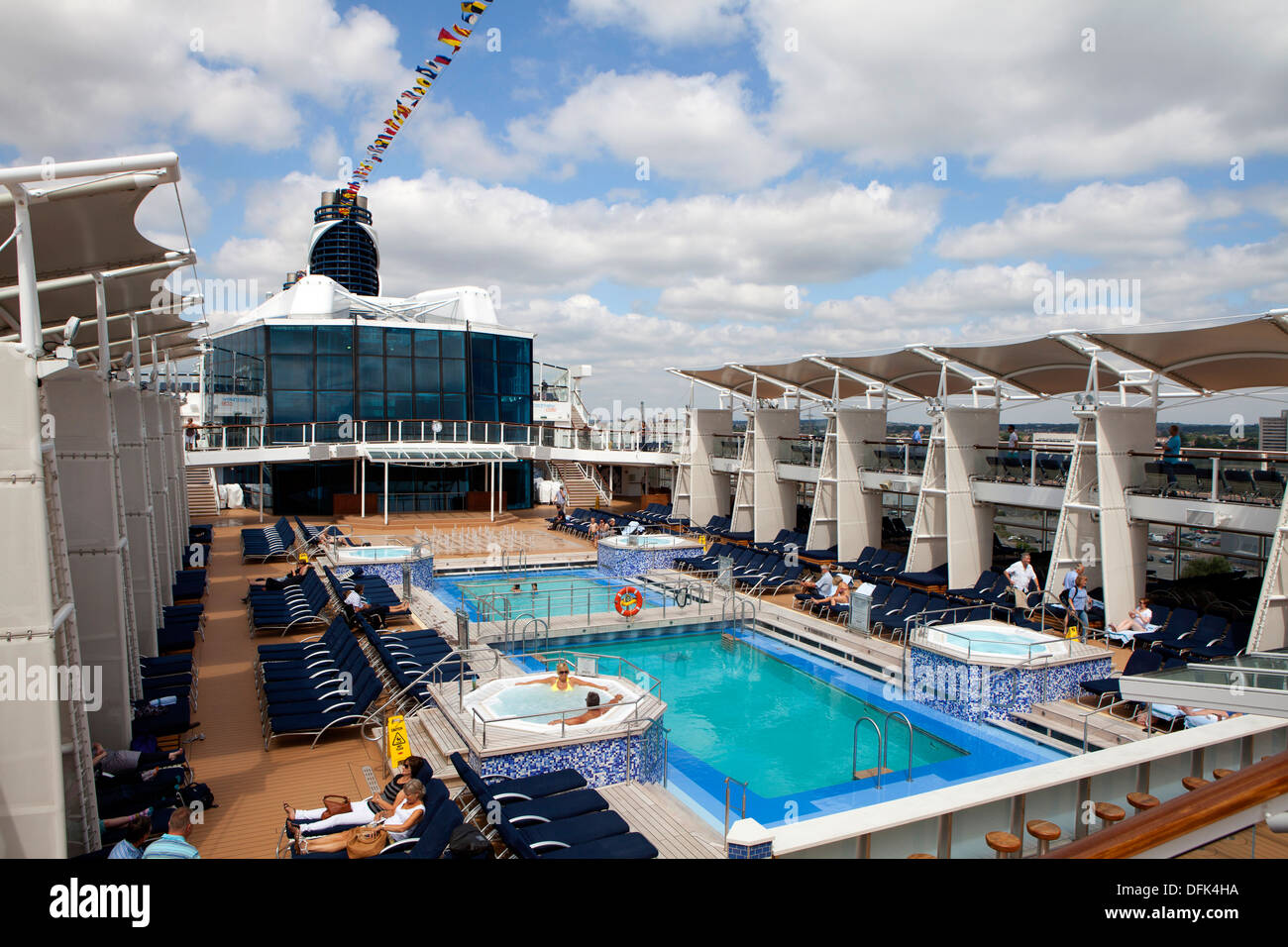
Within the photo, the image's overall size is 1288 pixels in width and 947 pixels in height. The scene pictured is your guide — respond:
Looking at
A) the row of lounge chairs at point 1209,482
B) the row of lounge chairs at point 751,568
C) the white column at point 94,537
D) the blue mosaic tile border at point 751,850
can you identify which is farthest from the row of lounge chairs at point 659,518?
the blue mosaic tile border at point 751,850

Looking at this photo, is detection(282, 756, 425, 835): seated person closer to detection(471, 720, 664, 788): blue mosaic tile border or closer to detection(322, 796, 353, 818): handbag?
detection(322, 796, 353, 818): handbag

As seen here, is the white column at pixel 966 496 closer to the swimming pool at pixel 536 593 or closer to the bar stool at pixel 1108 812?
the swimming pool at pixel 536 593

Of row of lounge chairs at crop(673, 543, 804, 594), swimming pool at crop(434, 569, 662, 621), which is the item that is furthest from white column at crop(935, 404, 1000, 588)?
swimming pool at crop(434, 569, 662, 621)

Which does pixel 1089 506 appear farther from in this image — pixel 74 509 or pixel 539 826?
pixel 74 509

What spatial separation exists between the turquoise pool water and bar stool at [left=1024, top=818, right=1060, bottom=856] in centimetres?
379

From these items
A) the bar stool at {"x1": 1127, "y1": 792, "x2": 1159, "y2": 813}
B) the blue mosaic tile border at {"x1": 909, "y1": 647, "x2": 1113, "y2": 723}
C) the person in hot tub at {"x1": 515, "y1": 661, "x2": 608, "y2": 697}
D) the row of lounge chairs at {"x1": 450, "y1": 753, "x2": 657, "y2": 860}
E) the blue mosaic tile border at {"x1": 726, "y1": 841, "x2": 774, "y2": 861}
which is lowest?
the blue mosaic tile border at {"x1": 909, "y1": 647, "x2": 1113, "y2": 723}

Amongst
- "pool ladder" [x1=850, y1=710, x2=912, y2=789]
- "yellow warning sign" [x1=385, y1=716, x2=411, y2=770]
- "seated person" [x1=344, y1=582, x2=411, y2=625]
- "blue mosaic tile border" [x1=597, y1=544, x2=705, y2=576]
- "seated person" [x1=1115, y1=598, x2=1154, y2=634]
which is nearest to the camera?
"yellow warning sign" [x1=385, y1=716, x2=411, y2=770]

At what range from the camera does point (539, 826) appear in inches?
236

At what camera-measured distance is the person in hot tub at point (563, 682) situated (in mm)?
9172

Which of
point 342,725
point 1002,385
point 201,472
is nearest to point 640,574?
point 1002,385

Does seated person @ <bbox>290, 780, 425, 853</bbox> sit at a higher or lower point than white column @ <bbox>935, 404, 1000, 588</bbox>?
lower

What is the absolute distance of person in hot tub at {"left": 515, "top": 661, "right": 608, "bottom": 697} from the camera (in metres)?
9.17

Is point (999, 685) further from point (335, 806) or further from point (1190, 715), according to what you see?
point (335, 806)
